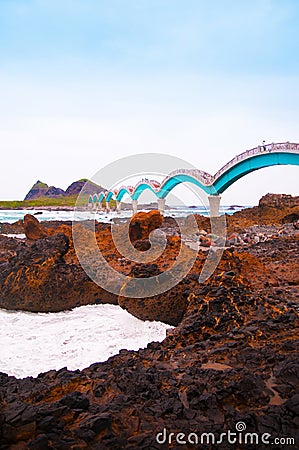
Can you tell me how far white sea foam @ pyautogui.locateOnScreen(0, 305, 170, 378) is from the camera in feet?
16.4

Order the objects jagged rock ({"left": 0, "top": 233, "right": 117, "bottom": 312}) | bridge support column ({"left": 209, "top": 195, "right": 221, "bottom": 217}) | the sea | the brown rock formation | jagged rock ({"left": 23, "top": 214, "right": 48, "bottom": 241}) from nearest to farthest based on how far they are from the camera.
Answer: the brown rock formation < the sea < jagged rock ({"left": 0, "top": 233, "right": 117, "bottom": 312}) < jagged rock ({"left": 23, "top": 214, "right": 48, "bottom": 241}) < bridge support column ({"left": 209, "top": 195, "right": 221, "bottom": 217})

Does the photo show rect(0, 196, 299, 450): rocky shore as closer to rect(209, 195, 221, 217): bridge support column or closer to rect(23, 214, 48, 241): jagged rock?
rect(23, 214, 48, 241): jagged rock

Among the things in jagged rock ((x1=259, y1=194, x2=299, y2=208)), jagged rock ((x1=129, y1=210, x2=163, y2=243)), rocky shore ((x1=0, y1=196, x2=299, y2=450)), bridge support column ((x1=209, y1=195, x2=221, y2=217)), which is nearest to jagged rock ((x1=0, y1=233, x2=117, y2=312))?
rocky shore ((x1=0, y1=196, x2=299, y2=450))

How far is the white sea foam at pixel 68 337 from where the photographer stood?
4988mm

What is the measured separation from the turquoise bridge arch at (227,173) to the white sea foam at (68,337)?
1381cm

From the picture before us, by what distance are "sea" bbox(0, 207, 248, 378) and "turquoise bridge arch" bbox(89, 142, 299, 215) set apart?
45.1 feet

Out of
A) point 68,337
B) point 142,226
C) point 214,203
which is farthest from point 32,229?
point 214,203

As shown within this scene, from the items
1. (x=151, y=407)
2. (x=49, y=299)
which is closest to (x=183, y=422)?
(x=151, y=407)

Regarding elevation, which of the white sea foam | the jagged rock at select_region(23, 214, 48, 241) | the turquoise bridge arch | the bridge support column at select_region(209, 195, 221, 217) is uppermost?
the turquoise bridge arch

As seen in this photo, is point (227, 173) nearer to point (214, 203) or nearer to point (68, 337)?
point (214, 203)

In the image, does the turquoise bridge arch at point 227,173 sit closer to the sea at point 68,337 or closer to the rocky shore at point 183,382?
the rocky shore at point 183,382

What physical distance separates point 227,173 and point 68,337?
63.7 ft

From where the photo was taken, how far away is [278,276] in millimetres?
8008

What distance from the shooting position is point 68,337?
5.86 metres
